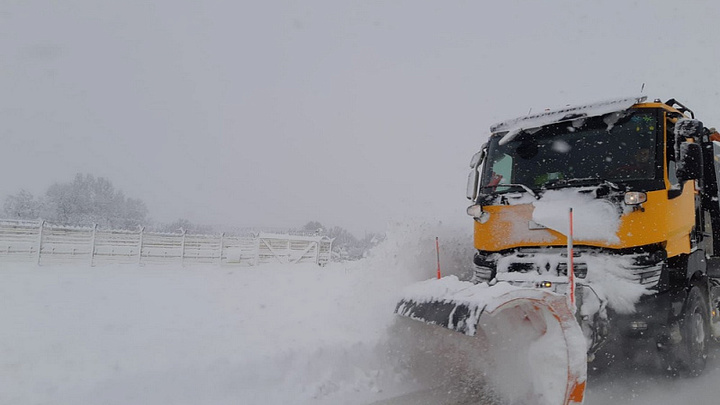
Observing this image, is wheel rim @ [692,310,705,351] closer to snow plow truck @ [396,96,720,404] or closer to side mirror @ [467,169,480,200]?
snow plow truck @ [396,96,720,404]

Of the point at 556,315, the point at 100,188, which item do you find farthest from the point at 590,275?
the point at 100,188

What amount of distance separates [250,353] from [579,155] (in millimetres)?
4157

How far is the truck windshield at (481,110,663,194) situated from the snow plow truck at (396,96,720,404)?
1cm

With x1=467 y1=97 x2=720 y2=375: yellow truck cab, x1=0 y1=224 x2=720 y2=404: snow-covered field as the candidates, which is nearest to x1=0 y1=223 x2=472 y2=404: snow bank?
x1=0 y1=224 x2=720 y2=404: snow-covered field

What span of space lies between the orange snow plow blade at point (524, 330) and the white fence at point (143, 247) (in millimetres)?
18573

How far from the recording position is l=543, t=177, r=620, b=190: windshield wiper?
446cm

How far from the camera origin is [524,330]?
3.98 meters

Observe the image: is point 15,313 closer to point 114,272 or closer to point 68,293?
point 68,293

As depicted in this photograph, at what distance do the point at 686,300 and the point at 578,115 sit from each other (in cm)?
215

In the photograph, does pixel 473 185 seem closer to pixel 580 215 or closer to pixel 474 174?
pixel 474 174

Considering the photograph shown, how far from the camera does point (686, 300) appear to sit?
15.1 feet

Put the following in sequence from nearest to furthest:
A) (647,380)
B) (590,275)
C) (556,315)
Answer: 1. (556,315)
2. (590,275)
3. (647,380)

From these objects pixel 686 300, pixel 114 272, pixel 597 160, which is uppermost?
pixel 597 160

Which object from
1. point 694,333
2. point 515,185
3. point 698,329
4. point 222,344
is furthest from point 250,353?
point 698,329
